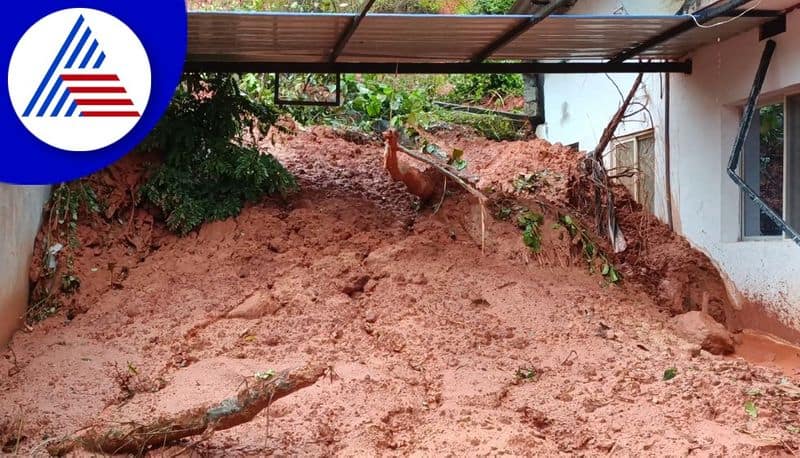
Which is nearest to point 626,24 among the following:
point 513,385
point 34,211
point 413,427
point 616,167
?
point 616,167

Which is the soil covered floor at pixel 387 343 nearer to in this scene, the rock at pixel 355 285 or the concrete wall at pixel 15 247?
the rock at pixel 355 285

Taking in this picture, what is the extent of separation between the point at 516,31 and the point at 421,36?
0.88m

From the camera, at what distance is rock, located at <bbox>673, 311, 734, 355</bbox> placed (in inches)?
252

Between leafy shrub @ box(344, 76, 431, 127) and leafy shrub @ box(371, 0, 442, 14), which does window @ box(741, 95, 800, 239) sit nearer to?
leafy shrub @ box(344, 76, 431, 127)

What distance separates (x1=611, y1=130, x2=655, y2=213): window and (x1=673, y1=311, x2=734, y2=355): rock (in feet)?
8.33

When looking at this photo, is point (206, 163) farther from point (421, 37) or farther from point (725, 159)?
point (725, 159)

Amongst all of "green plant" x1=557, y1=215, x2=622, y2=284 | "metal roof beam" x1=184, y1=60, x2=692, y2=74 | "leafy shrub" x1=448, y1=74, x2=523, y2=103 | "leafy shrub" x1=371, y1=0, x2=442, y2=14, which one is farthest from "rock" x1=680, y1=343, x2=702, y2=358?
"leafy shrub" x1=371, y1=0, x2=442, y2=14

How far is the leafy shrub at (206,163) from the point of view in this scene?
751 centimetres

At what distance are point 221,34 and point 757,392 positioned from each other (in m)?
5.29

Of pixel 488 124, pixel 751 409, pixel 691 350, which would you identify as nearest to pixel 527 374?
pixel 691 350

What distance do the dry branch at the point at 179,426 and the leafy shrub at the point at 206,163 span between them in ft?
10.8

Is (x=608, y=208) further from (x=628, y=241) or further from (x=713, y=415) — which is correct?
(x=713, y=415)

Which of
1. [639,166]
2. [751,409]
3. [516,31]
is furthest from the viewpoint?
[639,166]

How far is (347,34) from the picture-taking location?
6695mm
